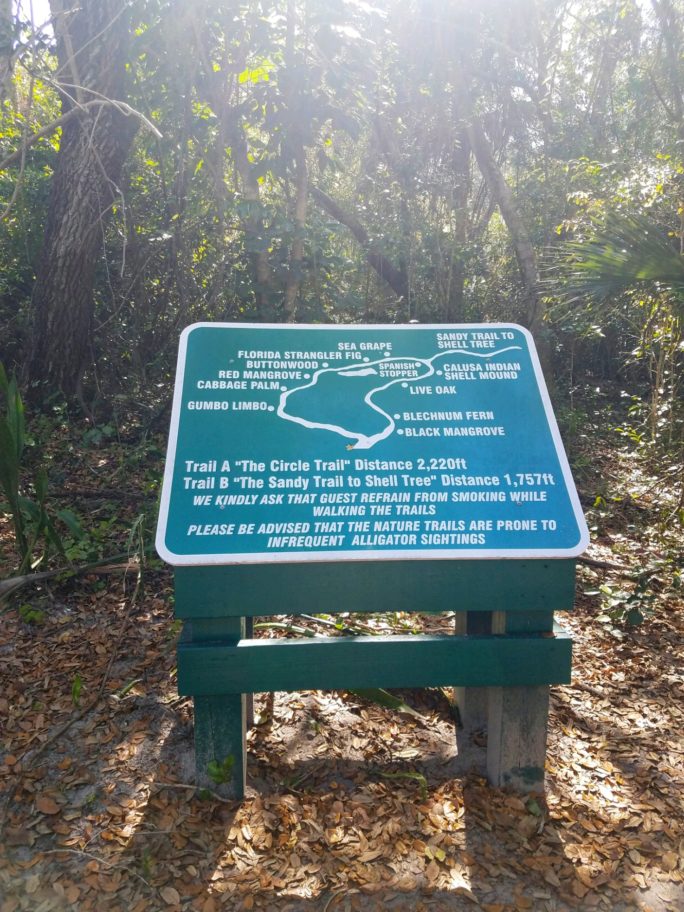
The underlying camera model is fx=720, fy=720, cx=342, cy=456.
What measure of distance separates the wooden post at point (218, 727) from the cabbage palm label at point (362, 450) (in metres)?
0.26

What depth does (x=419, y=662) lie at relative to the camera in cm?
230

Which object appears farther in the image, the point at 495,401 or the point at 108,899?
the point at 495,401

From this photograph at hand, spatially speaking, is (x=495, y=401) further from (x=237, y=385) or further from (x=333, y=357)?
(x=237, y=385)

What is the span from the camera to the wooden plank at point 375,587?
7.22ft

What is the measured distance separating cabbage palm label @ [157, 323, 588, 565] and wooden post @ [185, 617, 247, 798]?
26cm

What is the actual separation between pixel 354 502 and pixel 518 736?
3.24 ft

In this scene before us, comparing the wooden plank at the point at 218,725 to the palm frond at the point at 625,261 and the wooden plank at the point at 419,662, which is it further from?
the palm frond at the point at 625,261

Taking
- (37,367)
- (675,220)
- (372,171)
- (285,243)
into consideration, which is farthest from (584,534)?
(372,171)

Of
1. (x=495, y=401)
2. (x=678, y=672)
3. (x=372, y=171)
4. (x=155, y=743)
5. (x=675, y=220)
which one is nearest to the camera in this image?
(x=495, y=401)

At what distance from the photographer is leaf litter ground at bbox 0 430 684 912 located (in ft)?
6.93

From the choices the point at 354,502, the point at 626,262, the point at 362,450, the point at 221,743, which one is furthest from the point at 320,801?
the point at 626,262

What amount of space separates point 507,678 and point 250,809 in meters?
0.96

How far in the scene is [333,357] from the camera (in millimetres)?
2662

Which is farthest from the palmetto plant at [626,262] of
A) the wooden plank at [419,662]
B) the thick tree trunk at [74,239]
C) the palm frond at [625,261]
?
the thick tree trunk at [74,239]
